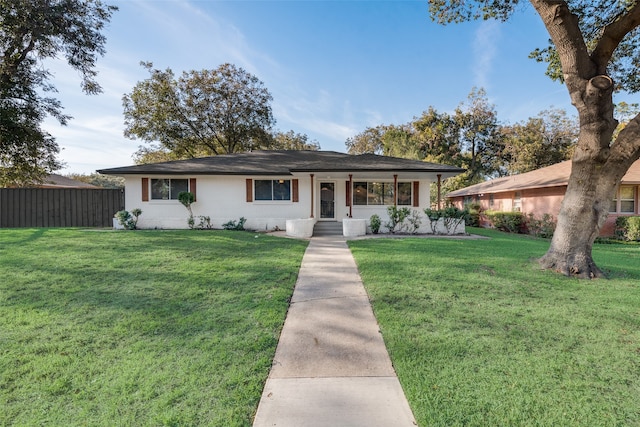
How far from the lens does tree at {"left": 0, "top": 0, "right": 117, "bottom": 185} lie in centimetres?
1129

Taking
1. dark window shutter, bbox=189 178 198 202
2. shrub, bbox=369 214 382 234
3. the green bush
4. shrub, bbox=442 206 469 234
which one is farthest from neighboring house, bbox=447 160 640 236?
dark window shutter, bbox=189 178 198 202

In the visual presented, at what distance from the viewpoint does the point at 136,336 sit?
299cm

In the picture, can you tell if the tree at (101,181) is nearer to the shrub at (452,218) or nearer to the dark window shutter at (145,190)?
the dark window shutter at (145,190)

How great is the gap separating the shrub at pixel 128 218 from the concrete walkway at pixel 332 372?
10437mm

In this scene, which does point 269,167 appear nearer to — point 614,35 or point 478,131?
point 614,35

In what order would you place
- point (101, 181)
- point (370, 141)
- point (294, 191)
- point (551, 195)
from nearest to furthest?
point (294, 191), point (551, 195), point (370, 141), point (101, 181)

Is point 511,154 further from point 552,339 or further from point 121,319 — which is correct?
point 121,319

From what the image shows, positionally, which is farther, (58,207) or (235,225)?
(58,207)

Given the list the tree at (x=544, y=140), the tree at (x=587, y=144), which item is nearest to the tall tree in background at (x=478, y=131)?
the tree at (x=544, y=140)

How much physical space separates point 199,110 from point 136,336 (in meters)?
22.4

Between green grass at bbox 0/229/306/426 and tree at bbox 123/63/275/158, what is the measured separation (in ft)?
59.3

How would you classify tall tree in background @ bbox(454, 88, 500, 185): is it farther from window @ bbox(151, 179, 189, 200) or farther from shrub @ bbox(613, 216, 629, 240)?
window @ bbox(151, 179, 189, 200)

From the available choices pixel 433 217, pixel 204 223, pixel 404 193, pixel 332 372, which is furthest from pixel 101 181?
pixel 332 372

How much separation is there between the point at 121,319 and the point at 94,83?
51.7 ft
